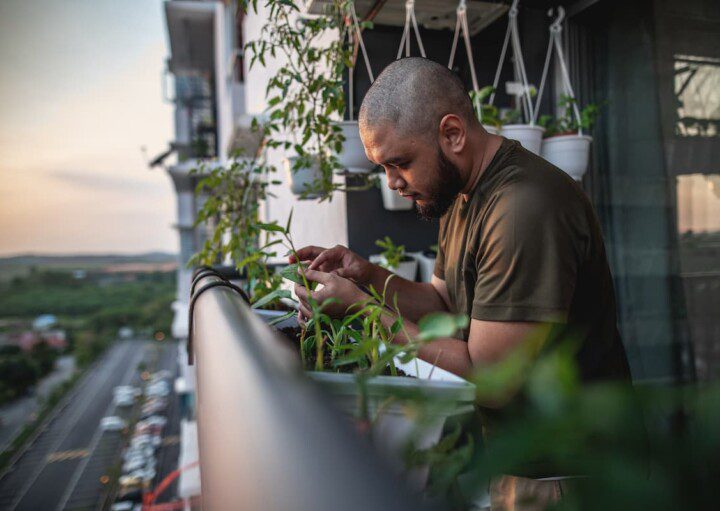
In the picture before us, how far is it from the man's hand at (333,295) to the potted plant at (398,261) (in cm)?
95

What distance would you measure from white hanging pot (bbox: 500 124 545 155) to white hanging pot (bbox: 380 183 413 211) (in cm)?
48

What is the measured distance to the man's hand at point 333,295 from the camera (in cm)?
103

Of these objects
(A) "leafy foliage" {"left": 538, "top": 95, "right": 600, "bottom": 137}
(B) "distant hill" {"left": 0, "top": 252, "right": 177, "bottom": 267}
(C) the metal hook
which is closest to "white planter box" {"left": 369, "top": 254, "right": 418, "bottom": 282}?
(A) "leafy foliage" {"left": 538, "top": 95, "right": 600, "bottom": 137}

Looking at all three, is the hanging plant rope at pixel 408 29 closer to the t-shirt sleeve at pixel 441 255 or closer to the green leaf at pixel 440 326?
the t-shirt sleeve at pixel 441 255

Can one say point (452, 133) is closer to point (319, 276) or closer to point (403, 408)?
point (319, 276)

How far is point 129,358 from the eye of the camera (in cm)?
4853

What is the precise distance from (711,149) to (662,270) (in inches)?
19.2

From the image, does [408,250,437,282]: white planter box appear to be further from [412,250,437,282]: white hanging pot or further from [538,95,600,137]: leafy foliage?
[538,95,600,137]: leafy foliage

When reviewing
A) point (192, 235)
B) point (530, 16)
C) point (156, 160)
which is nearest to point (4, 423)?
point (192, 235)

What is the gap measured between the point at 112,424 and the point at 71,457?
107 inches

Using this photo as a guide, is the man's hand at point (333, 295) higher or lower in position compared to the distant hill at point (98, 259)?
lower

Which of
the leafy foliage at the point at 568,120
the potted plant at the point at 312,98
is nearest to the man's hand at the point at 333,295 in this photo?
the potted plant at the point at 312,98

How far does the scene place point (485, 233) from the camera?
113cm

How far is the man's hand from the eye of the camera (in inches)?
40.6
